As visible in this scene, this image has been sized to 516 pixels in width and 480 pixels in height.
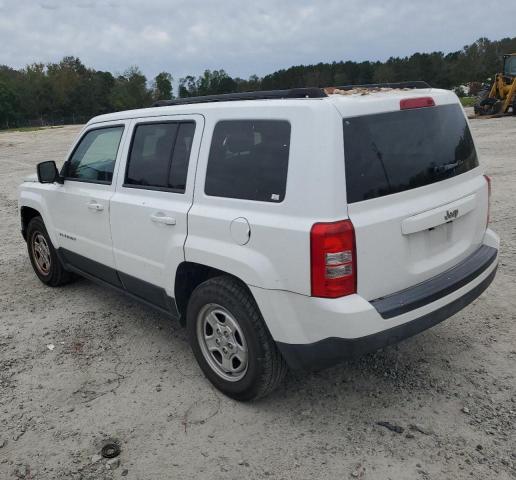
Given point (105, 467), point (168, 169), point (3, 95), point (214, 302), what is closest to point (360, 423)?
point (214, 302)

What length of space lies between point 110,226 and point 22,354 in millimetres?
1242

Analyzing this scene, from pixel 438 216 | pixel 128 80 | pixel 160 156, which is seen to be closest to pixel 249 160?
pixel 160 156

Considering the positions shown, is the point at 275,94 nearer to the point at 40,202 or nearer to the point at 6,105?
the point at 40,202

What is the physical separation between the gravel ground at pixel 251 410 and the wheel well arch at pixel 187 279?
546mm

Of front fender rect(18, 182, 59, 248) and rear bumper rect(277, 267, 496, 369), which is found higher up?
front fender rect(18, 182, 59, 248)

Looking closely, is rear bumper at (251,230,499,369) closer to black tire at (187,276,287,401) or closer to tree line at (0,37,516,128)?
black tire at (187,276,287,401)

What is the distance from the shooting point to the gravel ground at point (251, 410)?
8.79 ft

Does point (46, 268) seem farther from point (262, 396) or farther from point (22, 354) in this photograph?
point (262, 396)

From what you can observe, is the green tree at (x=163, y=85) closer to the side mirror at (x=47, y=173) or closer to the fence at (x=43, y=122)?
the fence at (x=43, y=122)

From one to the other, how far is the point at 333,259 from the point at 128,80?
114540 millimetres

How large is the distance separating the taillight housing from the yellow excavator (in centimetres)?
2567

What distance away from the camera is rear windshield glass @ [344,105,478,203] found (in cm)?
260

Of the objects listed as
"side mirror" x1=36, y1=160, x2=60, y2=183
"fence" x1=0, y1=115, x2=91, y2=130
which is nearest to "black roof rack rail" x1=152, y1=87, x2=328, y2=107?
"side mirror" x1=36, y1=160, x2=60, y2=183

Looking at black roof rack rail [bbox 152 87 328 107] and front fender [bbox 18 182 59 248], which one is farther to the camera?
front fender [bbox 18 182 59 248]
